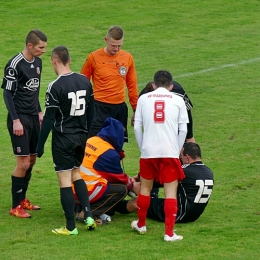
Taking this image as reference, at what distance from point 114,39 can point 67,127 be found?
7.17 ft

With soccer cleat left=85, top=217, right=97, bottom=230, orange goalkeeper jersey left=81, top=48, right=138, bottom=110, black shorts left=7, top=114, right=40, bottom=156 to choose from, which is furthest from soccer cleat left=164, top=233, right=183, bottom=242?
orange goalkeeper jersey left=81, top=48, right=138, bottom=110

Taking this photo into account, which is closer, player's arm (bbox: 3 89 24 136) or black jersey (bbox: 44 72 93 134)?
black jersey (bbox: 44 72 93 134)

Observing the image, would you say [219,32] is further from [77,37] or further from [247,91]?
[247,91]

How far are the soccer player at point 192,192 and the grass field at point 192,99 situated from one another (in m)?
0.16

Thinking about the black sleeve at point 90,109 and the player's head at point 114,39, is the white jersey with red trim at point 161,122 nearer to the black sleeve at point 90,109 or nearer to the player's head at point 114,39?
the black sleeve at point 90,109

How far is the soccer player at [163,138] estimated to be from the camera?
27.6ft

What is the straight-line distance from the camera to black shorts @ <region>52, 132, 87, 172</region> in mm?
8797

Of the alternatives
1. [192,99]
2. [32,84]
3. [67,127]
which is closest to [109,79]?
[32,84]

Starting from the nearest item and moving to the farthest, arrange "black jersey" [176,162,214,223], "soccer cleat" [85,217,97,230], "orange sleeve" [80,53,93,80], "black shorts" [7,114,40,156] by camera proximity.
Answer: "soccer cleat" [85,217,97,230] → "black jersey" [176,162,214,223] → "black shorts" [7,114,40,156] → "orange sleeve" [80,53,93,80]

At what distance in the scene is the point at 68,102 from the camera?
870cm

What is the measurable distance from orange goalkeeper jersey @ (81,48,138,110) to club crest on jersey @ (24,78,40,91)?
4.63ft

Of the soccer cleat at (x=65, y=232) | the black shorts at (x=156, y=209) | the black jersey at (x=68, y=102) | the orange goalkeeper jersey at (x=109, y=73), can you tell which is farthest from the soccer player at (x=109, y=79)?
the soccer cleat at (x=65, y=232)

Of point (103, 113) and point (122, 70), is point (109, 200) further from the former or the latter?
point (122, 70)

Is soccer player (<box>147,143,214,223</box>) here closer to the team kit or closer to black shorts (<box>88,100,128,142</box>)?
the team kit
